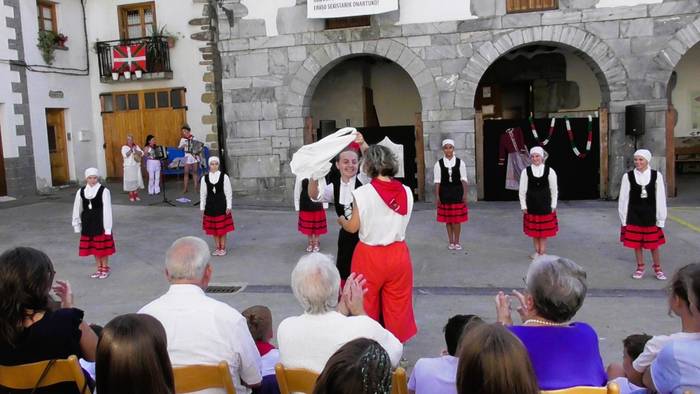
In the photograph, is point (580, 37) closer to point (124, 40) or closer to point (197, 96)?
point (197, 96)

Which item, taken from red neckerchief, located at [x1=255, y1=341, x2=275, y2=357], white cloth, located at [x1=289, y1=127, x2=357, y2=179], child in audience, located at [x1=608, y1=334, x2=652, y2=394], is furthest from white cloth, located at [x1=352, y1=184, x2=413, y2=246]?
child in audience, located at [x1=608, y1=334, x2=652, y2=394]

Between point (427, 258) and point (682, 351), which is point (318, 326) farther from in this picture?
point (427, 258)

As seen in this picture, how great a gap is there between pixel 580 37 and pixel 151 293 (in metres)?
8.50

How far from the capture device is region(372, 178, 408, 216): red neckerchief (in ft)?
13.1

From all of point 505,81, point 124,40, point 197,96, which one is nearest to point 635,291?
point 505,81

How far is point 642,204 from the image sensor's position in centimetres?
623

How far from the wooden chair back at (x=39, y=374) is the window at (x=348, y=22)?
10.3m

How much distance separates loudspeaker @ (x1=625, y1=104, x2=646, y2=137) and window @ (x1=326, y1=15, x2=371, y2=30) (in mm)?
4919

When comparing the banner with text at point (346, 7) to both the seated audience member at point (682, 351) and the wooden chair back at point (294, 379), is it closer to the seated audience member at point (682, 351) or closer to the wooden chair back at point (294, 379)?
the seated audience member at point (682, 351)

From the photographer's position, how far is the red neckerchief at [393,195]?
3986mm

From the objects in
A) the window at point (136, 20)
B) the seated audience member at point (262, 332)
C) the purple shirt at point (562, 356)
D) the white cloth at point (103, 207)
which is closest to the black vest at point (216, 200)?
the white cloth at point (103, 207)

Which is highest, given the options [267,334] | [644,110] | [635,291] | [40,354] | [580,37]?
[580,37]

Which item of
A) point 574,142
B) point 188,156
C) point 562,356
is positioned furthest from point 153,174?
point 562,356

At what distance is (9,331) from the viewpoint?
7.79ft
